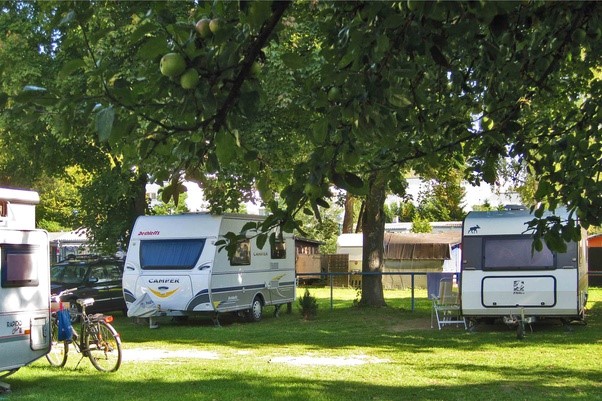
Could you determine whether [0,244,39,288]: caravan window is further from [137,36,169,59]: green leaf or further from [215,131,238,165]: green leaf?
[137,36,169,59]: green leaf

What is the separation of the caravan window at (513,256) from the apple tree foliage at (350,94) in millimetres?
9171

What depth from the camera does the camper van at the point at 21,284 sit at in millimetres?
8664

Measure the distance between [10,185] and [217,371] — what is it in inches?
637

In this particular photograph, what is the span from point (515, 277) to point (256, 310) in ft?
20.6

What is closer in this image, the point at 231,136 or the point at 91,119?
the point at 91,119

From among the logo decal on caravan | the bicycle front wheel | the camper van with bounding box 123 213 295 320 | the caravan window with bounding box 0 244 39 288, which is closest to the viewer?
the caravan window with bounding box 0 244 39 288

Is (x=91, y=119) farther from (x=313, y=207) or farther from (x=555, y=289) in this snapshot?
(x=555, y=289)

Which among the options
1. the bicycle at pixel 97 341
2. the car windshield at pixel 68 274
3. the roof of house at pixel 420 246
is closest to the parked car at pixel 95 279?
the car windshield at pixel 68 274

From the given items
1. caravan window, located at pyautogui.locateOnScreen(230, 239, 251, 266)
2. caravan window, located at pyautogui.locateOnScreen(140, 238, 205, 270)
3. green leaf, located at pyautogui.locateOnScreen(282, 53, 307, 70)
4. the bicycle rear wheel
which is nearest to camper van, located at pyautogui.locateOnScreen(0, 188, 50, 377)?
the bicycle rear wheel

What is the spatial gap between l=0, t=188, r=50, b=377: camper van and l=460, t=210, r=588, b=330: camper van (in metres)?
8.75

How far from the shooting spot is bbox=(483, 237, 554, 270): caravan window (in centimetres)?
1507

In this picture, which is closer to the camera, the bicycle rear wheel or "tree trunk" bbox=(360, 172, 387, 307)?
the bicycle rear wheel

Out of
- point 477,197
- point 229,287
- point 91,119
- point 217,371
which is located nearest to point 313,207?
point 91,119

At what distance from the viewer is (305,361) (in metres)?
11.4
